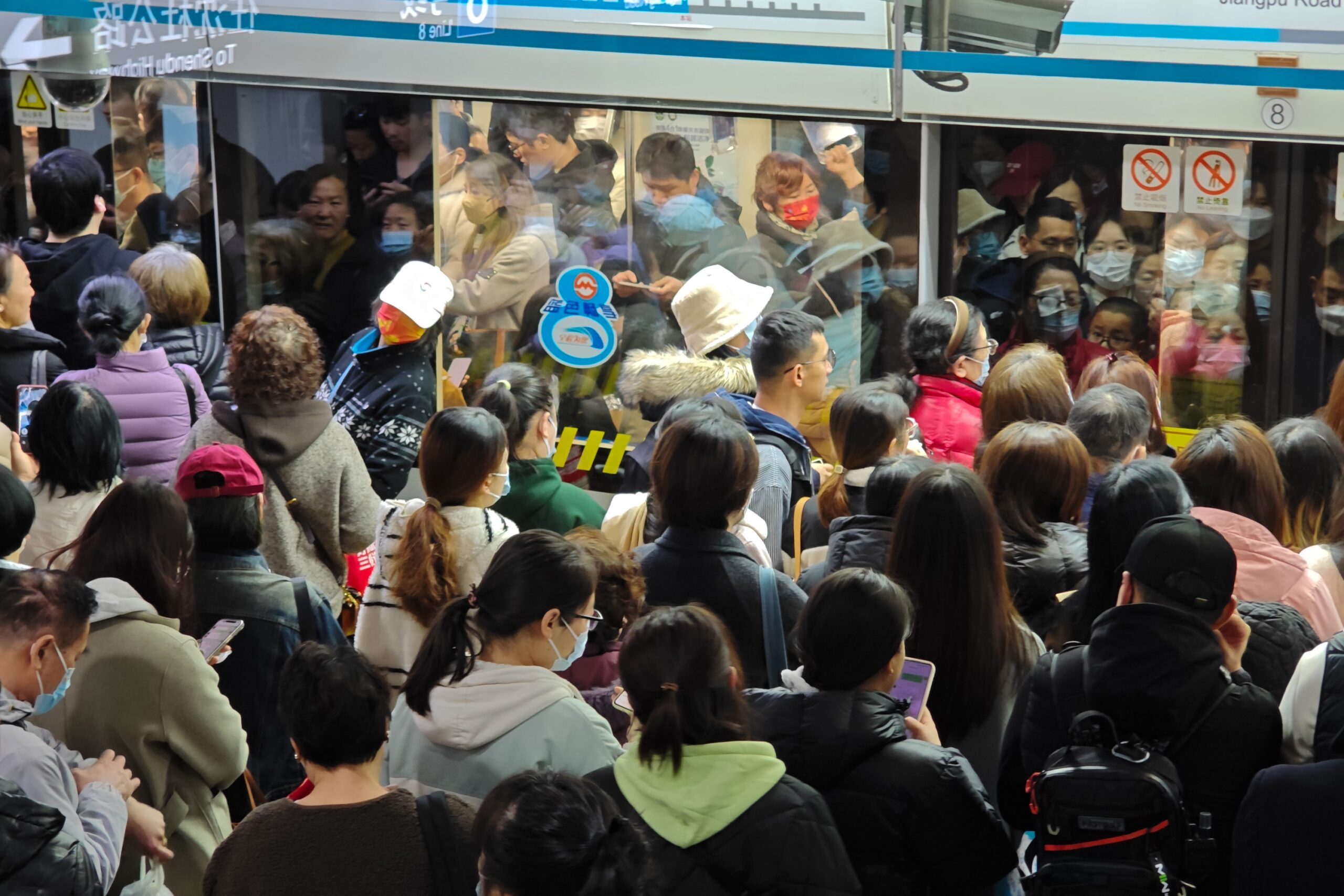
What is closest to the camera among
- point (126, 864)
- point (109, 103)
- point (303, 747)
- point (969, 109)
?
point (303, 747)

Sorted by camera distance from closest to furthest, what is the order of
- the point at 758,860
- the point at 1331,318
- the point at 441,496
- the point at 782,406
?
the point at 758,860 → the point at 441,496 → the point at 782,406 → the point at 1331,318

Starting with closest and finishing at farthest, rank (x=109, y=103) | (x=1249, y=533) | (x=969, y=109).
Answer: (x=1249, y=533)
(x=969, y=109)
(x=109, y=103)

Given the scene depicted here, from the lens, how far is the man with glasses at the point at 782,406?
13.8ft

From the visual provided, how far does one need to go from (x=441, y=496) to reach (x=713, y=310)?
68.3 inches

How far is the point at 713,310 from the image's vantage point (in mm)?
5113

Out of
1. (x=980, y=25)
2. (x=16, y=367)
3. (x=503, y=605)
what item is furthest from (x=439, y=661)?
(x=16, y=367)

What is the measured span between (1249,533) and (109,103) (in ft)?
18.5

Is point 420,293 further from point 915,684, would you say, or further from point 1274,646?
point 1274,646

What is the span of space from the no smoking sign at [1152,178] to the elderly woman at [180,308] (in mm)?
3380

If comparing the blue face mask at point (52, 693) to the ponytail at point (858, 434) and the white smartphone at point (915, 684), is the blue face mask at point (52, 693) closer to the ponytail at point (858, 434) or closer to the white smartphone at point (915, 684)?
the white smartphone at point (915, 684)

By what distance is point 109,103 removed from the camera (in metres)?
7.07

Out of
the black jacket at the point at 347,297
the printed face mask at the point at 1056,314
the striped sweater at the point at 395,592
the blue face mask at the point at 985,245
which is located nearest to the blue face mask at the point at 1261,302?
the printed face mask at the point at 1056,314

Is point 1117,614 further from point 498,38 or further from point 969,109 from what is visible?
point 498,38

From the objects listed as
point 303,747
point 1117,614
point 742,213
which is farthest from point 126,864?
point 742,213
